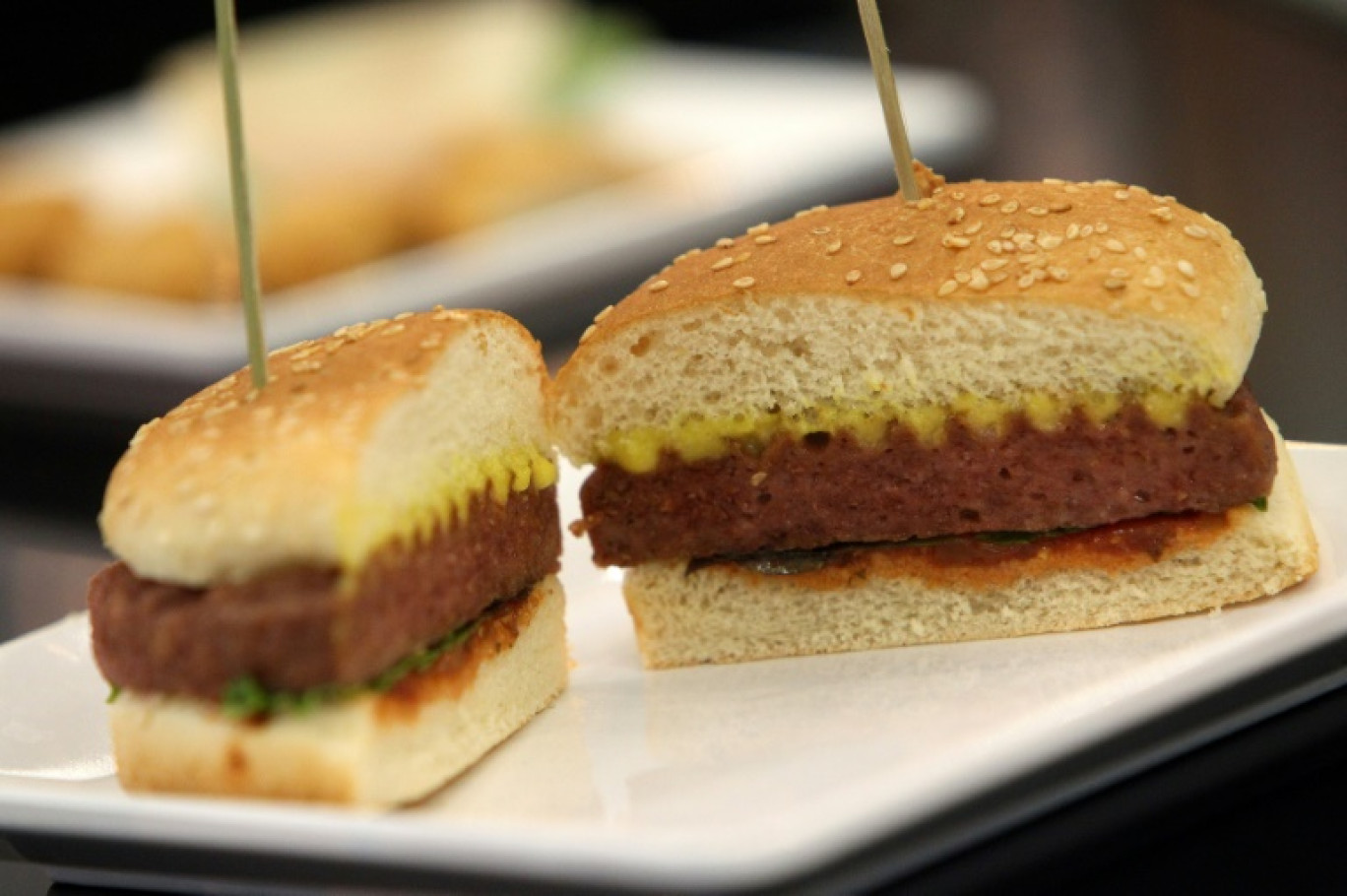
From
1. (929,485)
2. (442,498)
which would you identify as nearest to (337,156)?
(929,485)

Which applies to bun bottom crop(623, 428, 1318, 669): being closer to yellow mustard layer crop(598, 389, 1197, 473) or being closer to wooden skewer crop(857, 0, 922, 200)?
yellow mustard layer crop(598, 389, 1197, 473)

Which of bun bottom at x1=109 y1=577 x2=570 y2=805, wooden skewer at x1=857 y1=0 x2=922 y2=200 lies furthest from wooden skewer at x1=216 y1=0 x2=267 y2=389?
wooden skewer at x1=857 y1=0 x2=922 y2=200

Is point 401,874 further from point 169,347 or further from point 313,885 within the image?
point 169,347

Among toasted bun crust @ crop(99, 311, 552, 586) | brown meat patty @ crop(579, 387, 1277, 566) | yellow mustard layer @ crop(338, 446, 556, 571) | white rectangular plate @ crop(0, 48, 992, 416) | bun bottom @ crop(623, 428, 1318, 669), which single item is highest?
toasted bun crust @ crop(99, 311, 552, 586)

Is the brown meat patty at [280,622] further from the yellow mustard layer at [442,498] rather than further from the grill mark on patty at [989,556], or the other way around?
the grill mark on patty at [989,556]

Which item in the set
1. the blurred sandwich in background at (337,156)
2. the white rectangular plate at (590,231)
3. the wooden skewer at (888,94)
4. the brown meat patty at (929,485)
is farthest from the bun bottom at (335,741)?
the blurred sandwich in background at (337,156)

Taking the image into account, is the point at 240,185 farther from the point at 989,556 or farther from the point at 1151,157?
the point at 1151,157
